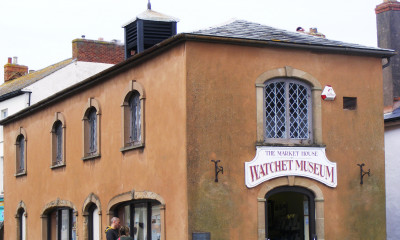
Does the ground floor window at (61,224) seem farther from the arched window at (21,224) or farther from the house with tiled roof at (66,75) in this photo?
the house with tiled roof at (66,75)

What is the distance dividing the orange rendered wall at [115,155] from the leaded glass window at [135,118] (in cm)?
32

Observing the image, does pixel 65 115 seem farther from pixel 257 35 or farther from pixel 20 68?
pixel 20 68

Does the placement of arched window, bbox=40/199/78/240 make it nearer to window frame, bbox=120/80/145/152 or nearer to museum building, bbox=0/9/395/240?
museum building, bbox=0/9/395/240

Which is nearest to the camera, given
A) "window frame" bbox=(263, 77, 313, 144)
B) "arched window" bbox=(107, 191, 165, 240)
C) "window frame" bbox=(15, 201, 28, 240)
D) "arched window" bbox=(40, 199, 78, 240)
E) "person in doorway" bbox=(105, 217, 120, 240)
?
"window frame" bbox=(263, 77, 313, 144)

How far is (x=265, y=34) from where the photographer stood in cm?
1833

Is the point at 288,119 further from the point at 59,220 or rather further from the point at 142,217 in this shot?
the point at 59,220

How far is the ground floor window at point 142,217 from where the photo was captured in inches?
746

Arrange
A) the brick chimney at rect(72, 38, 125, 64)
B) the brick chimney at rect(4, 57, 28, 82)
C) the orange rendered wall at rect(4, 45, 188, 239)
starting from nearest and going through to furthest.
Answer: the orange rendered wall at rect(4, 45, 188, 239) → the brick chimney at rect(72, 38, 125, 64) → the brick chimney at rect(4, 57, 28, 82)

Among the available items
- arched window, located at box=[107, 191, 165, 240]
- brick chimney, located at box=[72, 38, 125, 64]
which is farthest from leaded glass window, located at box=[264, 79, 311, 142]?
brick chimney, located at box=[72, 38, 125, 64]

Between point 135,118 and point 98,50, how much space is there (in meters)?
17.2

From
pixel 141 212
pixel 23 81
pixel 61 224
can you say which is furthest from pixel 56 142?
pixel 23 81

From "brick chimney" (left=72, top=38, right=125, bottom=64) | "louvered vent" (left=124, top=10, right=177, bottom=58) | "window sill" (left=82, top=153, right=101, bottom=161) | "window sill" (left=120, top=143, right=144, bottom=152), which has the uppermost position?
"brick chimney" (left=72, top=38, right=125, bottom=64)

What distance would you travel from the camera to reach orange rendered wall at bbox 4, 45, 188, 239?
57.7 feet

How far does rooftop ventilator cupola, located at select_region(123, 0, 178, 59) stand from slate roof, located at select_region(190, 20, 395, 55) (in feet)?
10.4
